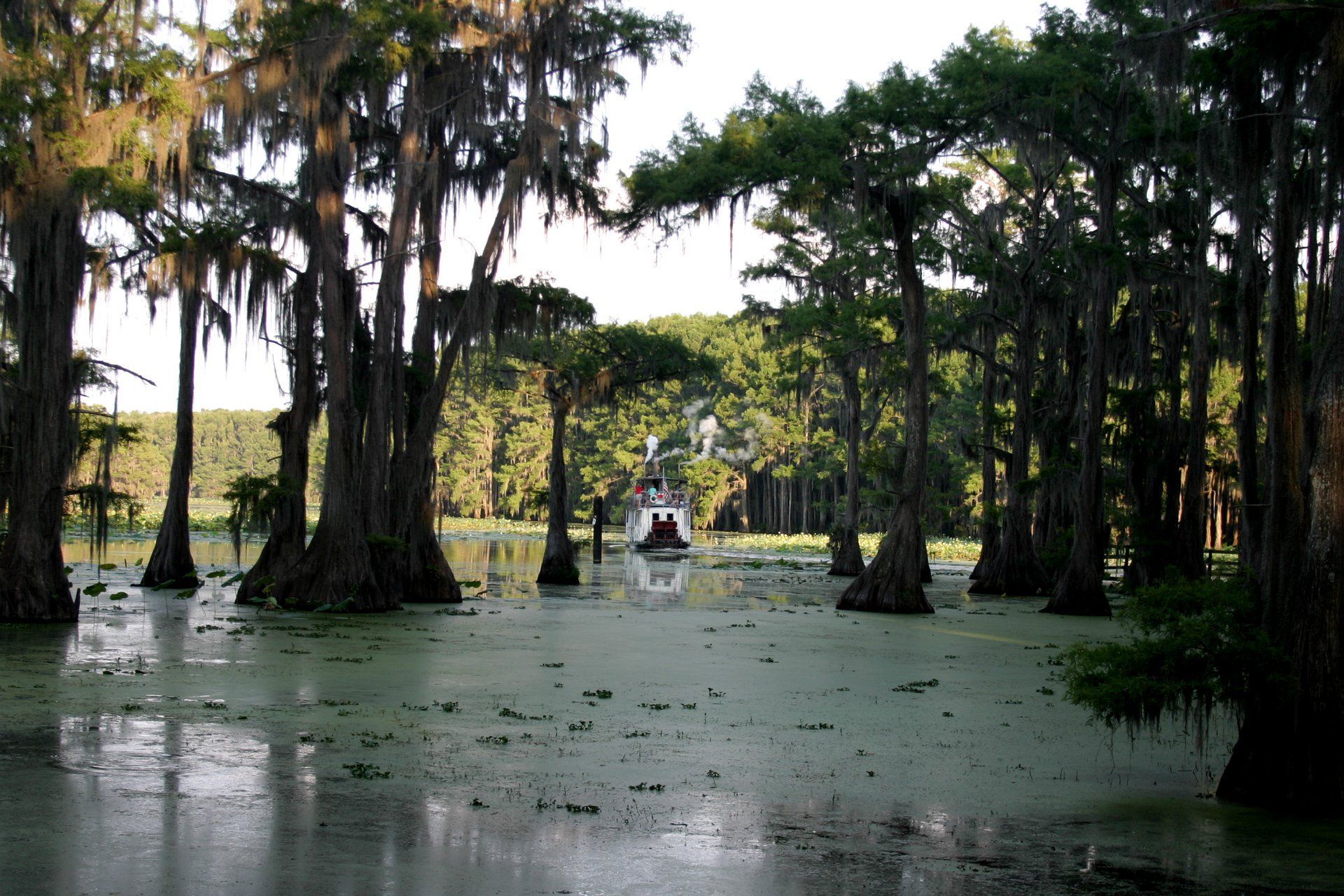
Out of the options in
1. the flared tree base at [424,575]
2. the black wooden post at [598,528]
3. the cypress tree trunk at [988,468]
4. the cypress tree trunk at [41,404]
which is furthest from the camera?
the black wooden post at [598,528]

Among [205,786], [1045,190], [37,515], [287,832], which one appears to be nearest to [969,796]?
[287,832]

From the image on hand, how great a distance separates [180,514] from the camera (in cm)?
2084

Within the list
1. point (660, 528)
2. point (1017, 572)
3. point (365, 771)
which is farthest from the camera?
point (660, 528)

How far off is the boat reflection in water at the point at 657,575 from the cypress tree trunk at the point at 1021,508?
6.46 meters

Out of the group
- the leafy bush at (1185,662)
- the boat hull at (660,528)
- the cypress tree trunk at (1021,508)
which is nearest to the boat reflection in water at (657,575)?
the boat hull at (660,528)

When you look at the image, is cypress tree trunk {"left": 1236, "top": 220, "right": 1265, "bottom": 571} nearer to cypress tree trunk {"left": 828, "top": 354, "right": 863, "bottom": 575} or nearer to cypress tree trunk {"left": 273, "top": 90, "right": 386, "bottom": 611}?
cypress tree trunk {"left": 273, "top": 90, "right": 386, "bottom": 611}

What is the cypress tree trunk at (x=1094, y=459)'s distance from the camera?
2022 cm

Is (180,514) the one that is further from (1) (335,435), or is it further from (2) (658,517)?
(2) (658,517)

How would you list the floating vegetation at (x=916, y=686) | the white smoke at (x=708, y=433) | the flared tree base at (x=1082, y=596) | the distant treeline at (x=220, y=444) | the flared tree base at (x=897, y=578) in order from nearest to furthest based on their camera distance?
1. the floating vegetation at (x=916, y=686)
2. the flared tree base at (x=897, y=578)
3. the flared tree base at (x=1082, y=596)
4. the white smoke at (x=708, y=433)
5. the distant treeline at (x=220, y=444)

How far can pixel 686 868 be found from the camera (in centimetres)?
509

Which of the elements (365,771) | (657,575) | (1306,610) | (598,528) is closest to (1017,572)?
(657,575)

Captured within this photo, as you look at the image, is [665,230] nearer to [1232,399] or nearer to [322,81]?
[322,81]

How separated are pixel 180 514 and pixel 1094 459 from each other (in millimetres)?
14982

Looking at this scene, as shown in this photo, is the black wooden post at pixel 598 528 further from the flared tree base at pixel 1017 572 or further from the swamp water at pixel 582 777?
the swamp water at pixel 582 777
